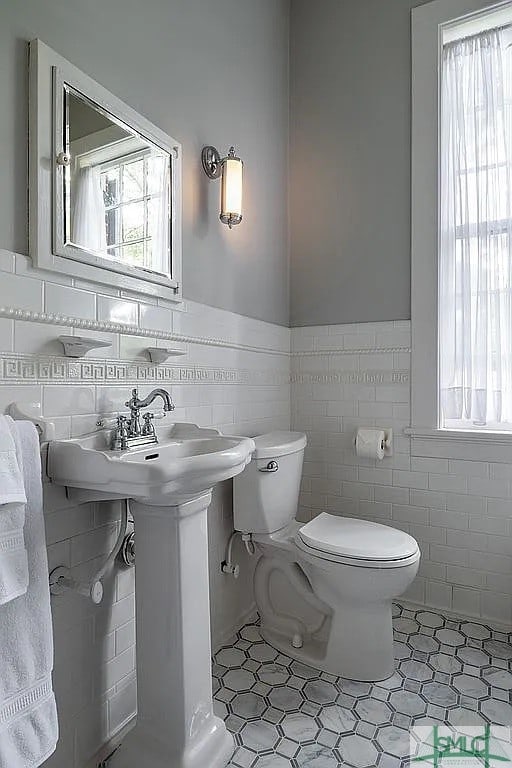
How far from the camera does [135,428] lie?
1.48 meters

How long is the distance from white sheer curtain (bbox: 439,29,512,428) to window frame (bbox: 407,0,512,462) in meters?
0.05

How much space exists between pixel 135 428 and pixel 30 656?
0.62 metres

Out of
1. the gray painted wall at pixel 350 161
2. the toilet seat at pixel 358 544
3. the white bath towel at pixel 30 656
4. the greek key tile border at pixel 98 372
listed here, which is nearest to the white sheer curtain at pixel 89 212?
the greek key tile border at pixel 98 372

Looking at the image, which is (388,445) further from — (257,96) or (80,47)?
(80,47)

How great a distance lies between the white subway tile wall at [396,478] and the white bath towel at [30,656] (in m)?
1.64

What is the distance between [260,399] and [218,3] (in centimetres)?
165

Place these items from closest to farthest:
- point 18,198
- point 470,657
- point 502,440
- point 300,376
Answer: point 18,198 < point 470,657 < point 502,440 < point 300,376

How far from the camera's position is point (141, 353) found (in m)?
Answer: 1.61

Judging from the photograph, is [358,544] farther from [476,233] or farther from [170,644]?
[476,233]

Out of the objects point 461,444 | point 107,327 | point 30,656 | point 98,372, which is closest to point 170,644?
point 30,656

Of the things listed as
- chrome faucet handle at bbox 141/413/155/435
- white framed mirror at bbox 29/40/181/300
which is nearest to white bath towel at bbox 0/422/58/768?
chrome faucet handle at bbox 141/413/155/435

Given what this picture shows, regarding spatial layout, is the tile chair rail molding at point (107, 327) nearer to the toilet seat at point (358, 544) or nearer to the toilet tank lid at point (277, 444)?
the toilet tank lid at point (277, 444)

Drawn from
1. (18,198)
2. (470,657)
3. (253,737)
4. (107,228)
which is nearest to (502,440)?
(470,657)

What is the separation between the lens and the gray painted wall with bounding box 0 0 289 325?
1244 millimetres
